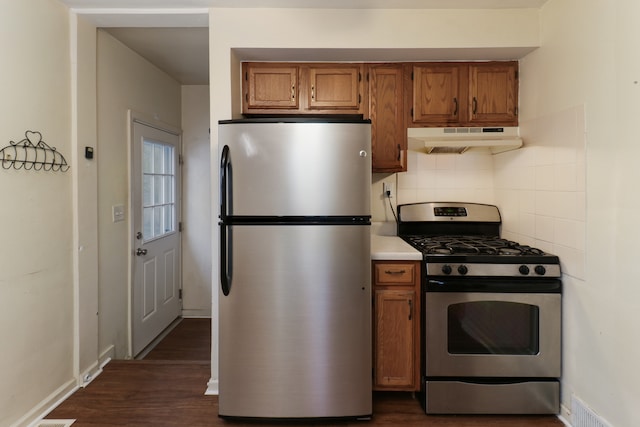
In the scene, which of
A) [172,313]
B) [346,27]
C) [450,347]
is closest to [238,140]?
[346,27]

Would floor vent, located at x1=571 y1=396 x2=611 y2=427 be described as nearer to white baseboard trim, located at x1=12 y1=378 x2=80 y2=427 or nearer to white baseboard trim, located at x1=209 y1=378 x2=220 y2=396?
white baseboard trim, located at x1=209 y1=378 x2=220 y2=396

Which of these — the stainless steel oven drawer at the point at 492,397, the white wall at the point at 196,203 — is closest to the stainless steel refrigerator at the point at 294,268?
the stainless steel oven drawer at the point at 492,397

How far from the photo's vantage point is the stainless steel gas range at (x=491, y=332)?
6.73 ft

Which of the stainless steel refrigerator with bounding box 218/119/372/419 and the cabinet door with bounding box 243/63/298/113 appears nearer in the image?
the stainless steel refrigerator with bounding box 218/119/372/419

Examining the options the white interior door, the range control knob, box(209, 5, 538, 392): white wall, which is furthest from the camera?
the white interior door

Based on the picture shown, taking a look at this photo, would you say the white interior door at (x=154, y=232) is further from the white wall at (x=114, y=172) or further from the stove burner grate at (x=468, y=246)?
the stove burner grate at (x=468, y=246)

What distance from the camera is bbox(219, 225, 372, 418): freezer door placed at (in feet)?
6.39

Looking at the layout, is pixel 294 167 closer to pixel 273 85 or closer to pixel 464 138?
pixel 273 85

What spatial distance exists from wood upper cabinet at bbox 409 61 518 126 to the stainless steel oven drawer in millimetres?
1661

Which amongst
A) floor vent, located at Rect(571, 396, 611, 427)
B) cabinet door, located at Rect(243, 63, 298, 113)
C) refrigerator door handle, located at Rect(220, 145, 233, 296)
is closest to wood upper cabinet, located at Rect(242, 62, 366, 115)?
cabinet door, located at Rect(243, 63, 298, 113)

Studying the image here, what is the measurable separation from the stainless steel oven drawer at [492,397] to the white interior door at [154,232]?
8.04 ft

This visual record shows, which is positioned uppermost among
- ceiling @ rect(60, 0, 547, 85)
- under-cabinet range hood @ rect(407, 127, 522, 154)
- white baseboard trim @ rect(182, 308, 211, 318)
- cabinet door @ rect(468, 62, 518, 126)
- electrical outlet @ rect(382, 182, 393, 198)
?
ceiling @ rect(60, 0, 547, 85)

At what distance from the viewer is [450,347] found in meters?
2.10

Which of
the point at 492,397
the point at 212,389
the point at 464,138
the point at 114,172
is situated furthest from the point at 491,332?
→ the point at 114,172
